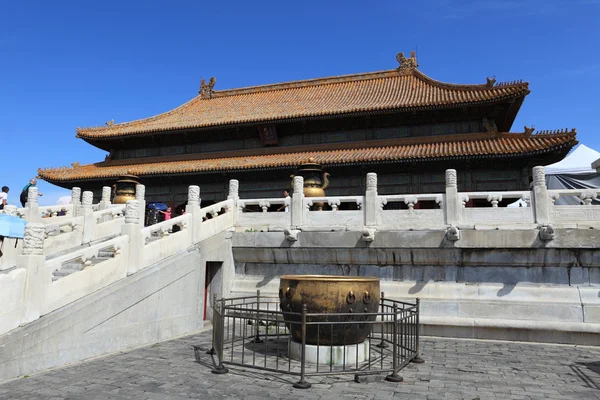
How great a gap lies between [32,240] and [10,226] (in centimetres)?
382

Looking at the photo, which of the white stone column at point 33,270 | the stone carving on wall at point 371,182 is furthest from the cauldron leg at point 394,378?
the stone carving on wall at point 371,182

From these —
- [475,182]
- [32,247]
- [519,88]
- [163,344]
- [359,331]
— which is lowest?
[163,344]

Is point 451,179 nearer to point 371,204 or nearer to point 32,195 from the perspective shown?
point 371,204

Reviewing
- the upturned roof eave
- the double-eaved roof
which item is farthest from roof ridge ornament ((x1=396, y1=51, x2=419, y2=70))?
the upturned roof eave

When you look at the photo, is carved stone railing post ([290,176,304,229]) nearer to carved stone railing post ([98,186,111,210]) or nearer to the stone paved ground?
the stone paved ground

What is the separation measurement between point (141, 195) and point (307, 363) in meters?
9.51

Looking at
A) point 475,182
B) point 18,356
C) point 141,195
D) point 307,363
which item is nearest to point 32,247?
point 18,356

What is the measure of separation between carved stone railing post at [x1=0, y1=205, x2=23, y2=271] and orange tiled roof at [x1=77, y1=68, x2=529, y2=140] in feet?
38.1

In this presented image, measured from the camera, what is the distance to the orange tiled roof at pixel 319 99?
18578 mm

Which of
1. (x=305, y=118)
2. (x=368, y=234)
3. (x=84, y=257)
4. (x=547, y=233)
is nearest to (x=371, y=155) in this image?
(x=305, y=118)

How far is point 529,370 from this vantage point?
7.82 m

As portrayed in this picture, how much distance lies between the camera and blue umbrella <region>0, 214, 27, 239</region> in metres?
10.2

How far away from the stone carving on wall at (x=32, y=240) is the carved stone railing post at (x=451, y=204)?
922cm

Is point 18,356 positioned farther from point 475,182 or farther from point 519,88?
point 519,88
